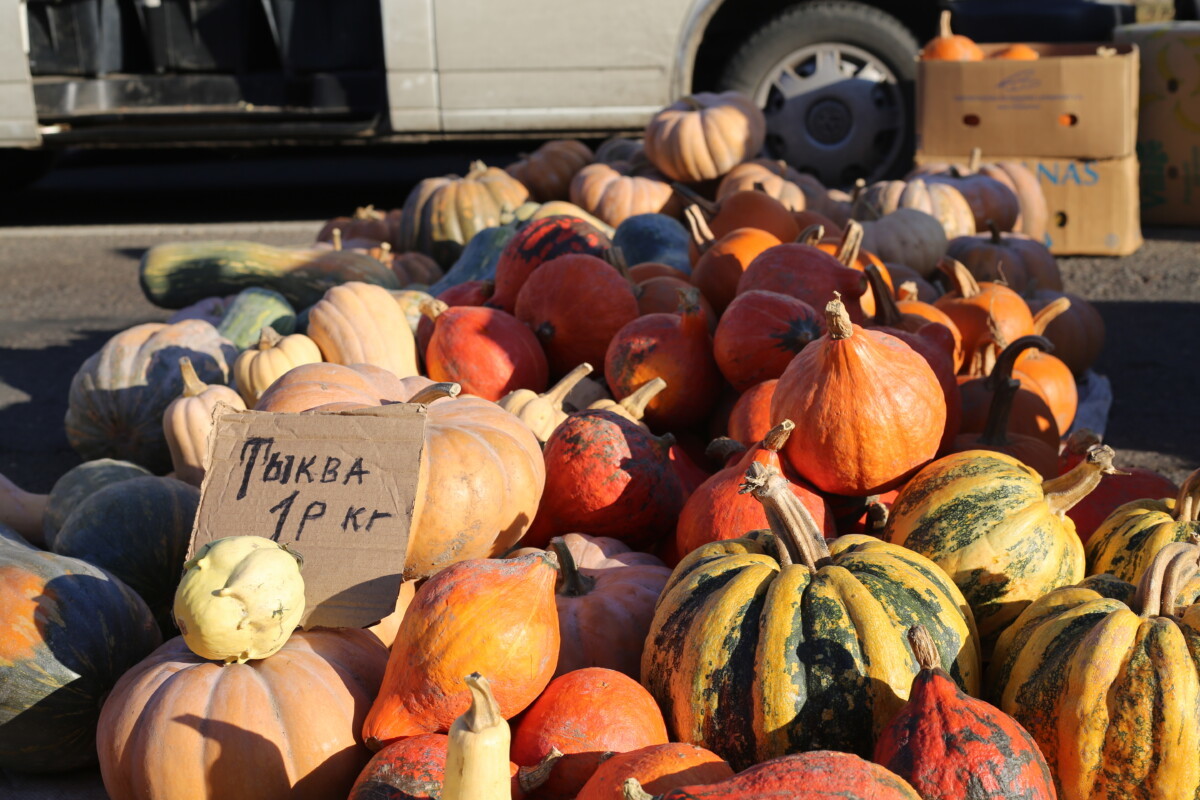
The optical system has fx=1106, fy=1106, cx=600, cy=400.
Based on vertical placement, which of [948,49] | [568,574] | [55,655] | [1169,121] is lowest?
[55,655]

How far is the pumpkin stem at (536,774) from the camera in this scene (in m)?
1.72

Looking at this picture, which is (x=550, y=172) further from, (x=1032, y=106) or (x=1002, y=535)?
(x=1002, y=535)

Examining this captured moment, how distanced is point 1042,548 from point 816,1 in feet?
23.9

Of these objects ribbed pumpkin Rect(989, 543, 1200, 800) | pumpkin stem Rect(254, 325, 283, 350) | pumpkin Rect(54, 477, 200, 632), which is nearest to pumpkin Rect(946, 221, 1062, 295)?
pumpkin stem Rect(254, 325, 283, 350)

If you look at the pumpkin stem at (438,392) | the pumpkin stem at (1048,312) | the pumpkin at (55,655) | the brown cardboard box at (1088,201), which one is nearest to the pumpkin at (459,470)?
the pumpkin stem at (438,392)

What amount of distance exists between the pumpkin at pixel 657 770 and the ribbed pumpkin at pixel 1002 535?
0.74m

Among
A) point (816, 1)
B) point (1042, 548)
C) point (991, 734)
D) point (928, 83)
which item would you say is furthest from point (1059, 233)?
point (991, 734)

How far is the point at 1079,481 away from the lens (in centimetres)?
214

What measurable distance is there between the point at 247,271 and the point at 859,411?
345cm

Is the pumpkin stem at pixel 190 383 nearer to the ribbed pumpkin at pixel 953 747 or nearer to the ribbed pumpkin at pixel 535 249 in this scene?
the ribbed pumpkin at pixel 535 249

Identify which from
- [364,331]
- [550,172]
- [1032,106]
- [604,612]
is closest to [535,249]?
[364,331]

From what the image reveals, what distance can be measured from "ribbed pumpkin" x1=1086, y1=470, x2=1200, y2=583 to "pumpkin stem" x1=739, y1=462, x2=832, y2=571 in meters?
0.66

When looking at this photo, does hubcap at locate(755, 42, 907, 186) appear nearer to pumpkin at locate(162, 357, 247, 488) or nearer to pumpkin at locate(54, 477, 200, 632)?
pumpkin at locate(162, 357, 247, 488)

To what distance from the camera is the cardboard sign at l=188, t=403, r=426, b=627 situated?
7.24ft
